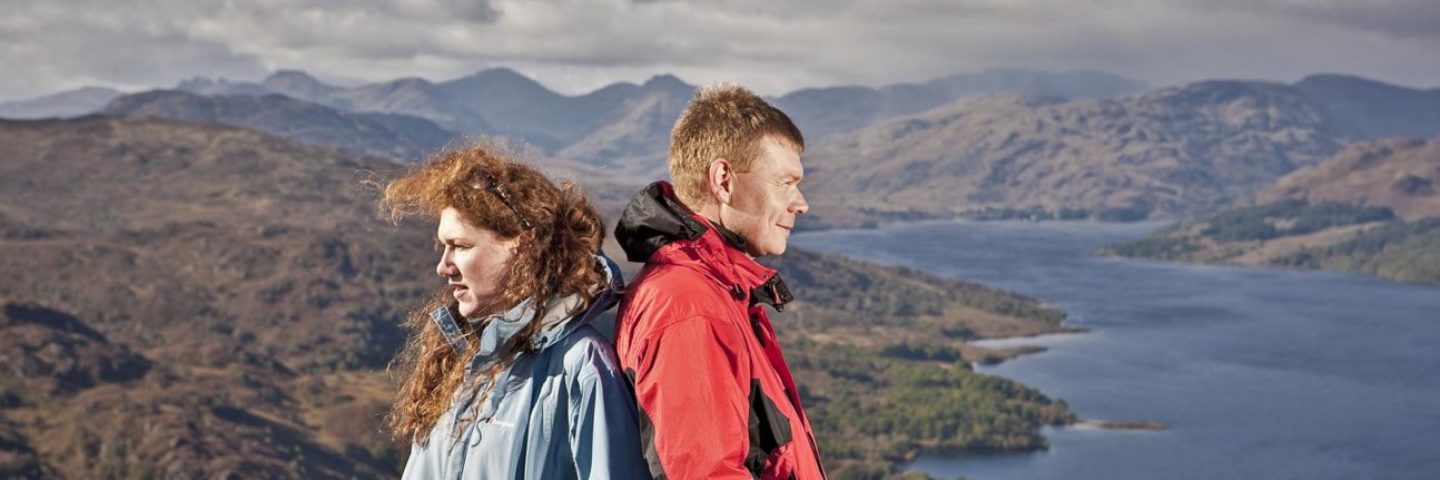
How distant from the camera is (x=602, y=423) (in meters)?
4.34

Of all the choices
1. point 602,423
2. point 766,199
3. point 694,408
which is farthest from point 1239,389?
point 694,408

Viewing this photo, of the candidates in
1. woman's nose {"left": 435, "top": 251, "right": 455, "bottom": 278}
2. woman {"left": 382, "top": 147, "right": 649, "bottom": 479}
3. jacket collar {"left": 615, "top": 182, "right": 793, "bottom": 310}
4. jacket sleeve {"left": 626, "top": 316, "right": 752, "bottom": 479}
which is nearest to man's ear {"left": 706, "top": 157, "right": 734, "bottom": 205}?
jacket collar {"left": 615, "top": 182, "right": 793, "bottom": 310}

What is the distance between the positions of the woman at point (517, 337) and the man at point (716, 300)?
0.14 meters

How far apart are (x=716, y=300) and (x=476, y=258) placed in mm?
921

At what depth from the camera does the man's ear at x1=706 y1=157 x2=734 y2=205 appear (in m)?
4.67

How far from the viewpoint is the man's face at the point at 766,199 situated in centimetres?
469

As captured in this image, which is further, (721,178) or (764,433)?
(721,178)

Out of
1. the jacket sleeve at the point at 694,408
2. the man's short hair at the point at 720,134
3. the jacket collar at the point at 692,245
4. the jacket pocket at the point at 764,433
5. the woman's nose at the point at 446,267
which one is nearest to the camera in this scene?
the jacket sleeve at the point at 694,408

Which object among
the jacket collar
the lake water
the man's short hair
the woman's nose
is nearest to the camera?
the jacket collar

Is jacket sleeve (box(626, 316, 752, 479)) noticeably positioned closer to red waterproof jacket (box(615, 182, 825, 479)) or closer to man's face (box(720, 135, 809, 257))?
red waterproof jacket (box(615, 182, 825, 479))

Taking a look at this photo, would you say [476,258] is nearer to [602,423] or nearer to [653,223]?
[653,223]

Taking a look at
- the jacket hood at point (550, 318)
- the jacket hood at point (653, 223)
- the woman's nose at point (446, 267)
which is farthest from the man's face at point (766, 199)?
the woman's nose at point (446, 267)

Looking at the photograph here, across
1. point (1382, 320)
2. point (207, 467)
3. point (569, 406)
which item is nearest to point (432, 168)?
point (569, 406)

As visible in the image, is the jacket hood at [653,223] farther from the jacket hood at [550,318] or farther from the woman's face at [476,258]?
the woman's face at [476,258]
